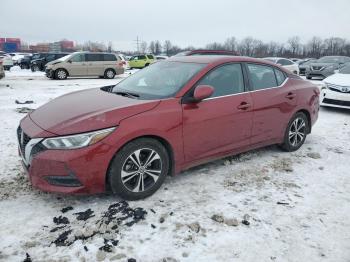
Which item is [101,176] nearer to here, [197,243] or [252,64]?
[197,243]

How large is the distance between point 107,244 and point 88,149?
37.0 inches

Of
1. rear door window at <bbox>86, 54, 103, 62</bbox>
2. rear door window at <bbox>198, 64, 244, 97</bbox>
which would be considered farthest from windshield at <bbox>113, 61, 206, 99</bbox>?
rear door window at <bbox>86, 54, 103, 62</bbox>

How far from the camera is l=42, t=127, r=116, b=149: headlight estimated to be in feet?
Answer: 10.7

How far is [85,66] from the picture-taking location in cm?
1906

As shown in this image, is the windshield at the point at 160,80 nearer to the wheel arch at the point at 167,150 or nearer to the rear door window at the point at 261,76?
the wheel arch at the point at 167,150

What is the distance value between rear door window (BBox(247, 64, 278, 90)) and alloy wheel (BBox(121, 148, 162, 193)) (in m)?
1.97

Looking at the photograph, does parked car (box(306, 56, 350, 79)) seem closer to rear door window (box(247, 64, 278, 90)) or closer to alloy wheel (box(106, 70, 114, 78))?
alloy wheel (box(106, 70, 114, 78))

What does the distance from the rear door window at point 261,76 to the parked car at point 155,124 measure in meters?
0.02

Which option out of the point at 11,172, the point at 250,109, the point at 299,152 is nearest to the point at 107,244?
the point at 11,172

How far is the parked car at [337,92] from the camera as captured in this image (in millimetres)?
8664

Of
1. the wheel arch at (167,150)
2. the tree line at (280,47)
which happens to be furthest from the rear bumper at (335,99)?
the tree line at (280,47)

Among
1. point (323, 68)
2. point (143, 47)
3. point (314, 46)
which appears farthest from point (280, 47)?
point (323, 68)

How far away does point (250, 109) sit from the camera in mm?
4559

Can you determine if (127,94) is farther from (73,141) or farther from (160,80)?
(73,141)
